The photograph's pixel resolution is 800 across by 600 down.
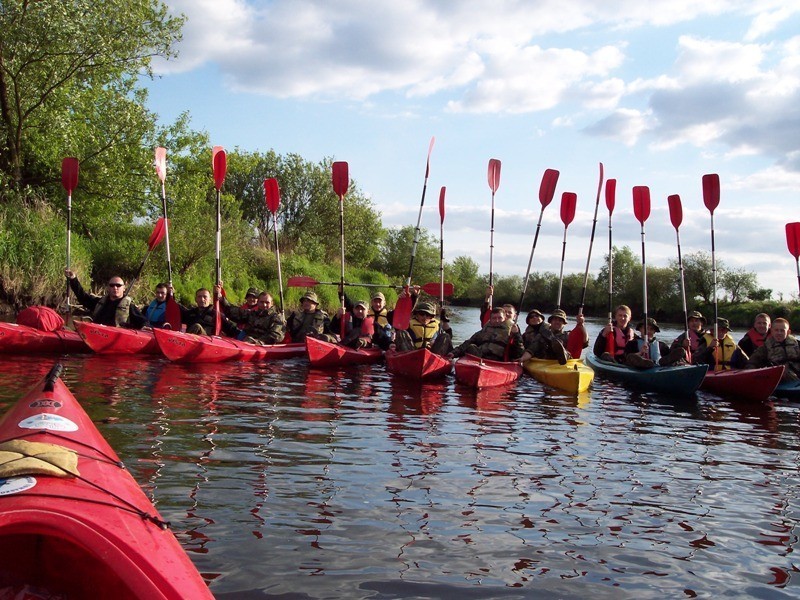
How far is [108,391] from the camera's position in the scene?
26.8ft

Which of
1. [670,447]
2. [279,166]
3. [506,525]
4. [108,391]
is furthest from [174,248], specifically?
Answer: [279,166]

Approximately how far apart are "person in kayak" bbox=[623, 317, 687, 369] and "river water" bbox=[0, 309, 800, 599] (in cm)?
193

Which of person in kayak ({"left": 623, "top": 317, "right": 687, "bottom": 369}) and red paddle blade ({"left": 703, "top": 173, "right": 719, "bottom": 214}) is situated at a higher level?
red paddle blade ({"left": 703, "top": 173, "right": 719, "bottom": 214})

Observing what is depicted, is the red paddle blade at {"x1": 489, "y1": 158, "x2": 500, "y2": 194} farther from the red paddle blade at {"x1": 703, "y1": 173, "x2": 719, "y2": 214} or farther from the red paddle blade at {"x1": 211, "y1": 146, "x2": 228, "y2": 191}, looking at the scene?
the red paddle blade at {"x1": 211, "y1": 146, "x2": 228, "y2": 191}

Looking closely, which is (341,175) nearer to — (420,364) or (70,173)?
(70,173)

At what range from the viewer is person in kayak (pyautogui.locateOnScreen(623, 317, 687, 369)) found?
36.0 ft

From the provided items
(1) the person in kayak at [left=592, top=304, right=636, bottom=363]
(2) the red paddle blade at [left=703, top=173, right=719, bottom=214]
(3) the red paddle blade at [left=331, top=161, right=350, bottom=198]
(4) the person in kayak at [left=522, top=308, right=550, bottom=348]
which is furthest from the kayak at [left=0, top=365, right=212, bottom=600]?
(2) the red paddle blade at [left=703, top=173, right=719, bottom=214]

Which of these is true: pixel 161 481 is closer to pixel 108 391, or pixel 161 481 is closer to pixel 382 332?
pixel 108 391

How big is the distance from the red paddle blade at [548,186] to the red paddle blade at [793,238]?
3961 millimetres

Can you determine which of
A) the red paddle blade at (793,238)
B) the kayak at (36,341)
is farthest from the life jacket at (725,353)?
the kayak at (36,341)

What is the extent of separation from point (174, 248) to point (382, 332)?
9085 millimetres

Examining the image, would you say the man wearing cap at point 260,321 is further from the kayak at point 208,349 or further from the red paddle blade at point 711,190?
the red paddle blade at point 711,190

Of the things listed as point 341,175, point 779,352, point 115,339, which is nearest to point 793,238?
point 779,352

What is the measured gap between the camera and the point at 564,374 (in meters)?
10.3
